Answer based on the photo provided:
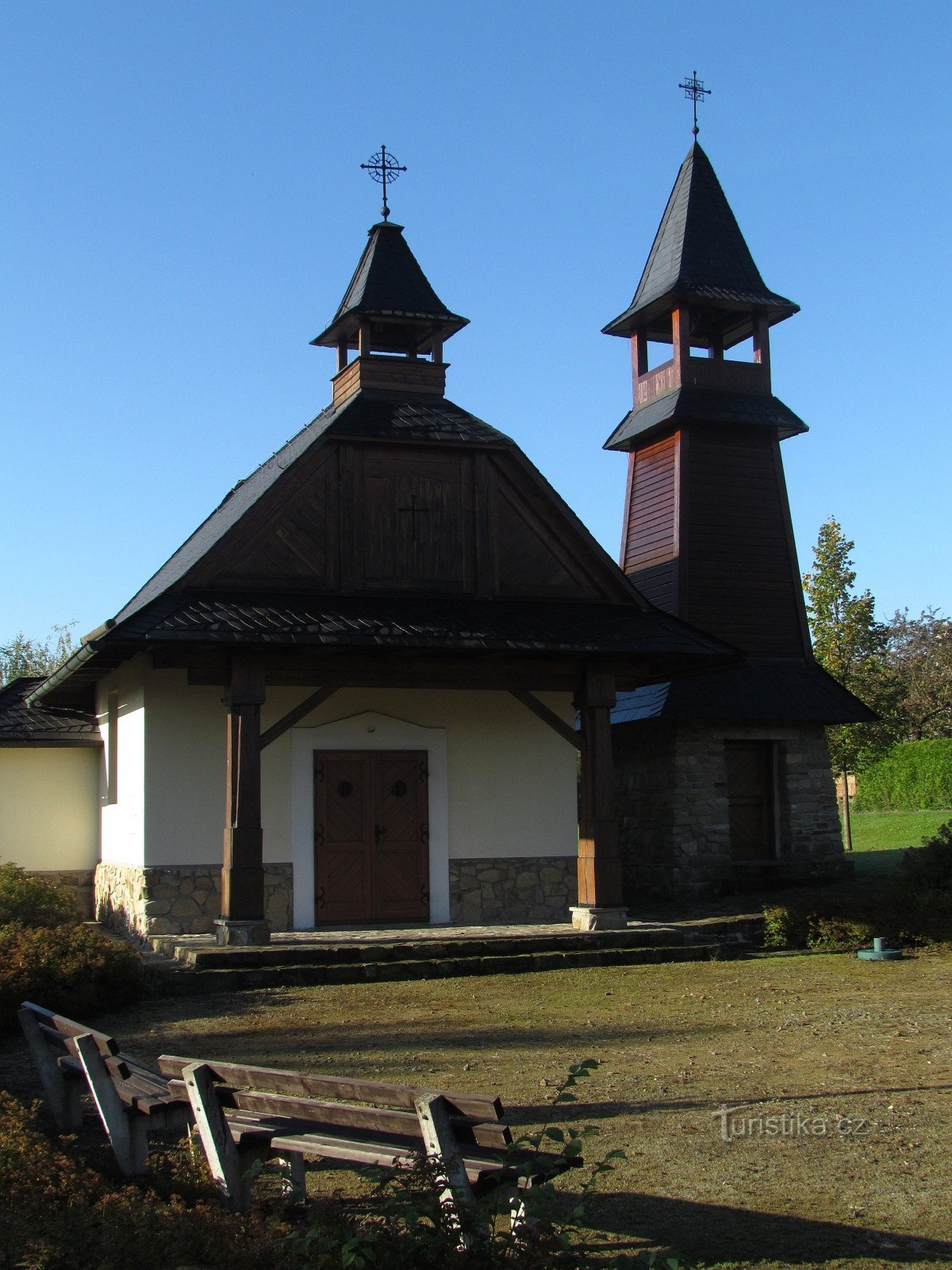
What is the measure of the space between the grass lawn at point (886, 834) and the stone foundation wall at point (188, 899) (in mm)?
10041

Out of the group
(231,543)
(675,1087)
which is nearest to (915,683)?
(231,543)

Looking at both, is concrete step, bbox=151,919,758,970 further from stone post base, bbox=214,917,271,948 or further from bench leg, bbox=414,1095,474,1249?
bench leg, bbox=414,1095,474,1249

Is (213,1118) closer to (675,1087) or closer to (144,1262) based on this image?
(144,1262)

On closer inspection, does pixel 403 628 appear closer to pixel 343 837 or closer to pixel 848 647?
pixel 343 837

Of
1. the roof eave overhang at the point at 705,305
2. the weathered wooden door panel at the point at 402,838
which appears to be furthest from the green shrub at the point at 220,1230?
the roof eave overhang at the point at 705,305

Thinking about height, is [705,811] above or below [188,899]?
above

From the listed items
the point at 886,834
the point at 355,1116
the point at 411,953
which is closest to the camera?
the point at 355,1116

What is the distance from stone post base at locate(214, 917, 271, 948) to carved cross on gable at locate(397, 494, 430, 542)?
504cm

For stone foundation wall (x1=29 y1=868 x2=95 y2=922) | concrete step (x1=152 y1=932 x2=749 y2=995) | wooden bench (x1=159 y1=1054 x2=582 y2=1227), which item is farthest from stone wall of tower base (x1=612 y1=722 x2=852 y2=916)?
wooden bench (x1=159 y1=1054 x2=582 y2=1227)

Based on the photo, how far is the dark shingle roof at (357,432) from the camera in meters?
16.3

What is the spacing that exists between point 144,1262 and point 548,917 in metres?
12.4


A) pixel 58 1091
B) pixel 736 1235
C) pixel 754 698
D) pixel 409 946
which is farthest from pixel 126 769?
pixel 736 1235

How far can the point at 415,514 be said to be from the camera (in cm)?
1648

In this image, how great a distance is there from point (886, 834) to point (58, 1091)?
2615 cm
